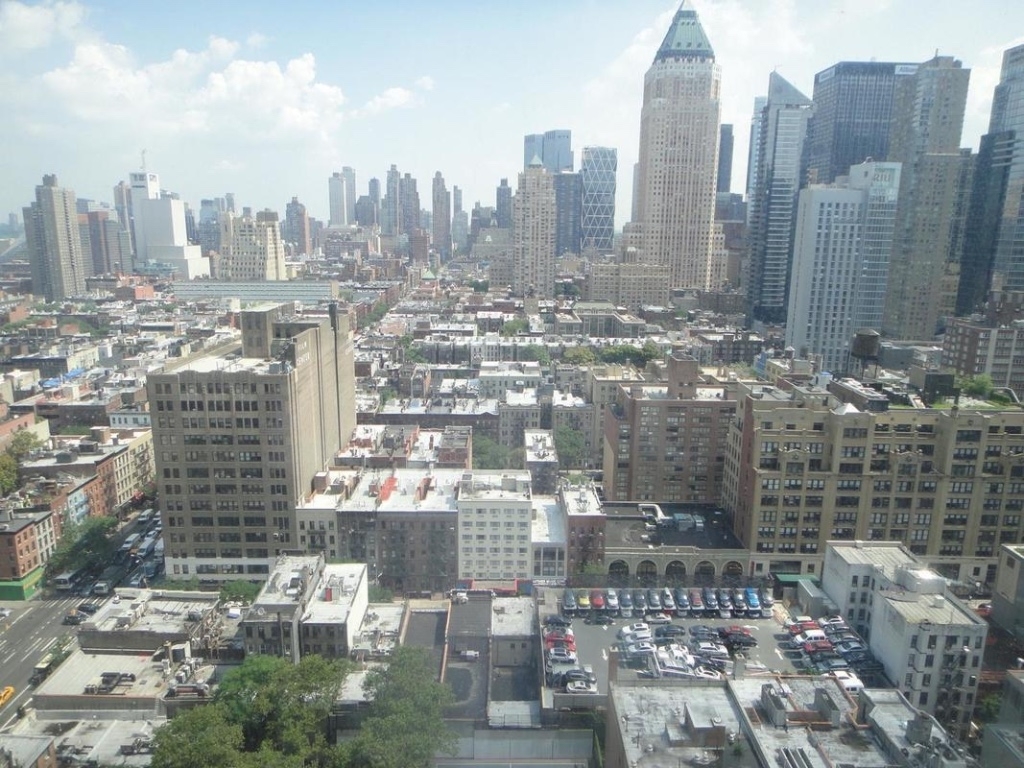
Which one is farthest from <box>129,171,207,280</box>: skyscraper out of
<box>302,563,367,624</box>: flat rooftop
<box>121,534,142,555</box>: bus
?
<box>302,563,367,624</box>: flat rooftop

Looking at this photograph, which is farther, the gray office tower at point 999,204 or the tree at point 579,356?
the tree at point 579,356

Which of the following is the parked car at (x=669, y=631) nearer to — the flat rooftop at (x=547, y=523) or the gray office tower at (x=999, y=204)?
the flat rooftop at (x=547, y=523)

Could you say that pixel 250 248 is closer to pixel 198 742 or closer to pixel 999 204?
pixel 999 204

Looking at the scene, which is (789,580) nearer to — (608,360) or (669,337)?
(608,360)

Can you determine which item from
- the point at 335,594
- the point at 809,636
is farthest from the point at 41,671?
the point at 809,636

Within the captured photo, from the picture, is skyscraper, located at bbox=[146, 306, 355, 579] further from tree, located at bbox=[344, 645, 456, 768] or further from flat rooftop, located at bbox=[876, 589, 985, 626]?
flat rooftop, located at bbox=[876, 589, 985, 626]

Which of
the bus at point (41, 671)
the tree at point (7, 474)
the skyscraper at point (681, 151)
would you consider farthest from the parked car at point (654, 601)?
the skyscraper at point (681, 151)
